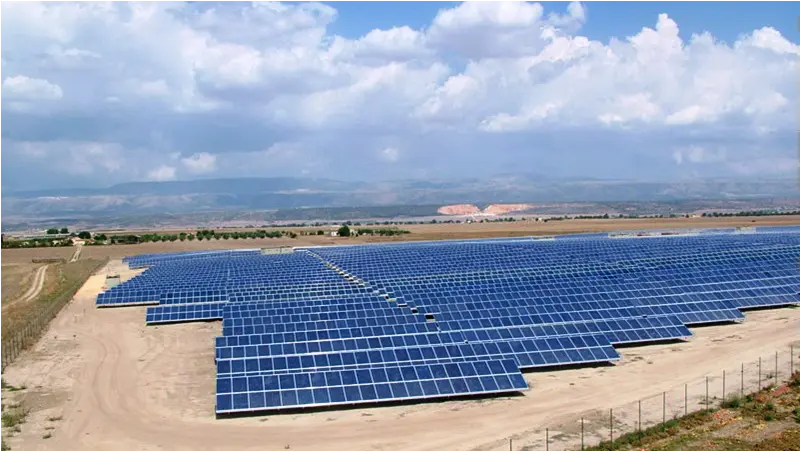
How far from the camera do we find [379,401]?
77.5 feet

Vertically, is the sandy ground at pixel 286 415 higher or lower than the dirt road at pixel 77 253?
lower

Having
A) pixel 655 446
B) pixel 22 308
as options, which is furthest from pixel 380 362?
pixel 22 308

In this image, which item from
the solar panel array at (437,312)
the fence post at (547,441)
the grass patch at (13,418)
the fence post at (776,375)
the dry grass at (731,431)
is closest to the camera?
the dry grass at (731,431)

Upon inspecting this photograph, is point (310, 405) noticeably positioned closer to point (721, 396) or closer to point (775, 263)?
point (721, 396)

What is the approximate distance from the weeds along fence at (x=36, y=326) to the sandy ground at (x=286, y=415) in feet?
2.39

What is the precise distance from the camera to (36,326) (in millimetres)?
40312

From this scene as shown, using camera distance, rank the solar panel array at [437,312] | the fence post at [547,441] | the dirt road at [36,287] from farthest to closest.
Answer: the dirt road at [36,287] < the solar panel array at [437,312] < the fence post at [547,441]

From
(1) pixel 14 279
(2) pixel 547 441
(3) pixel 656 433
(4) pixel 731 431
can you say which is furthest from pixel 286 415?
(1) pixel 14 279

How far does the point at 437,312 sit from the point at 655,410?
1405 centimetres

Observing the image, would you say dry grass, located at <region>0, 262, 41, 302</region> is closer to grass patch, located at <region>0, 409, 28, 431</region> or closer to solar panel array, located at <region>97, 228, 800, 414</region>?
solar panel array, located at <region>97, 228, 800, 414</region>

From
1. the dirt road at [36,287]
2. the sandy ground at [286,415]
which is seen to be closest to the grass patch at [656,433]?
the sandy ground at [286,415]

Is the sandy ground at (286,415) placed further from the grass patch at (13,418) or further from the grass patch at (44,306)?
the grass patch at (44,306)

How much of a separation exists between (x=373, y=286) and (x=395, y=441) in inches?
1028

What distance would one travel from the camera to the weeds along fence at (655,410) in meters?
20.1
